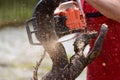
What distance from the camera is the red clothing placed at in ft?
7.32

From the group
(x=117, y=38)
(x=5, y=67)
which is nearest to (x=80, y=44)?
(x=117, y=38)

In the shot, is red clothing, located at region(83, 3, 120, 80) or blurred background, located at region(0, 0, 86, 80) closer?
red clothing, located at region(83, 3, 120, 80)

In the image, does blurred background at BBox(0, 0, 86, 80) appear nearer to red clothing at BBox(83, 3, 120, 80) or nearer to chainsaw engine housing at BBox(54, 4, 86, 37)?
red clothing at BBox(83, 3, 120, 80)

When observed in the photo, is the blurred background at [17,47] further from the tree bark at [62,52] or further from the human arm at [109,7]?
the tree bark at [62,52]

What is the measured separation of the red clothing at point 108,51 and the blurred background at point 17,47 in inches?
52.7

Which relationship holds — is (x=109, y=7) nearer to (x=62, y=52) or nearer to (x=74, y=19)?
(x=74, y=19)

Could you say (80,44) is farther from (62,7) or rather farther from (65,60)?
(62,7)

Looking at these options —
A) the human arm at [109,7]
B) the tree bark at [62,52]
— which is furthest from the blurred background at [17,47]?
the tree bark at [62,52]

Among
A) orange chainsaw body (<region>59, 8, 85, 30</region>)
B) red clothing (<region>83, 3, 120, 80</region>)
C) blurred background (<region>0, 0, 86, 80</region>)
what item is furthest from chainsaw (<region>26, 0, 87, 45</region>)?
blurred background (<region>0, 0, 86, 80</region>)

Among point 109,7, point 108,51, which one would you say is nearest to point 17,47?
point 108,51

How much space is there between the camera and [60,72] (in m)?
1.90

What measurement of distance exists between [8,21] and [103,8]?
553 centimetres

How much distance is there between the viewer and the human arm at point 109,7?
6.62 ft

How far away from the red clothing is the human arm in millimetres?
141
